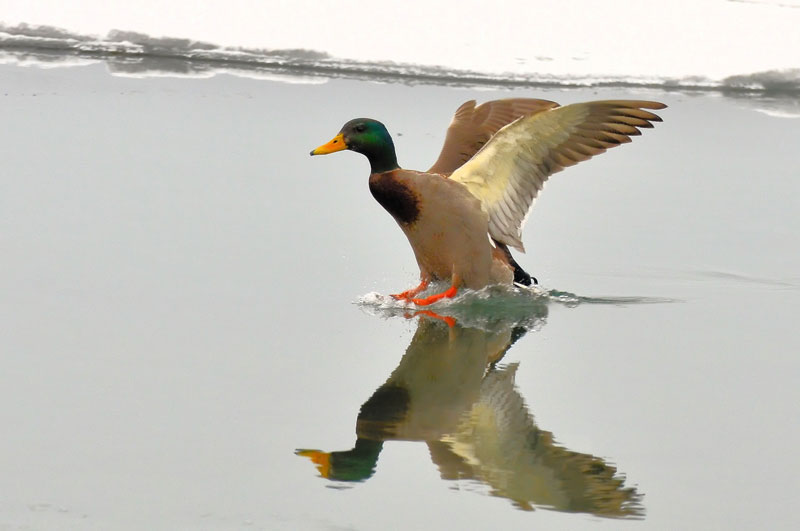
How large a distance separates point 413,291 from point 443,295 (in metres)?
0.15

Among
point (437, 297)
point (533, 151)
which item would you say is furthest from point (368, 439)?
point (533, 151)

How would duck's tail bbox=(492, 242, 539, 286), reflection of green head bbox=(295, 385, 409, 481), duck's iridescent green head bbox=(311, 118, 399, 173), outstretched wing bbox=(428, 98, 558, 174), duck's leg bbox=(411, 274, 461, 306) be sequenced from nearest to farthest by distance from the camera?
1. reflection of green head bbox=(295, 385, 409, 481)
2. duck's leg bbox=(411, 274, 461, 306)
3. duck's iridescent green head bbox=(311, 118, 399, 173)
4. duck's tail bbox=(492, 242, 539, 286)
5. outstretched wing bbox=(428, 98, 558, 174)

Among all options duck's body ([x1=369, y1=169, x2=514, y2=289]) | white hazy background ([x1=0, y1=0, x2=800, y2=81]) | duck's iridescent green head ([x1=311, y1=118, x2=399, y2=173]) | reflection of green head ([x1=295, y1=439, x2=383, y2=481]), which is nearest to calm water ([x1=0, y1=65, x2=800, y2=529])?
reflection of green head ([x1=295, y1=439, x2=383, y2=481])

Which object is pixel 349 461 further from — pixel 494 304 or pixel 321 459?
pixel 494 304

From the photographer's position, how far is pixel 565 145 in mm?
6207

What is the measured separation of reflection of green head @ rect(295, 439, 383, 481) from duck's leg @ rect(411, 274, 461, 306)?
2.05 meters

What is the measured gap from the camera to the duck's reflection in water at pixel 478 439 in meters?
3.70

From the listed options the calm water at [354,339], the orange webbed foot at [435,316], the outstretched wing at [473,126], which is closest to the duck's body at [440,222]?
the calm water at [354,339]

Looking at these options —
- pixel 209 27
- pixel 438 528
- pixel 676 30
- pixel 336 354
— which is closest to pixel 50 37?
pixel 209 27

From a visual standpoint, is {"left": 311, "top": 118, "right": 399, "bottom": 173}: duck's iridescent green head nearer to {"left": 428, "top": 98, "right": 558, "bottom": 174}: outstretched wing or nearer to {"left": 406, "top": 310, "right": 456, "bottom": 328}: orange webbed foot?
{"left": 428, "top": 98, "right": 558, "bottom": 174}: outstretched wing

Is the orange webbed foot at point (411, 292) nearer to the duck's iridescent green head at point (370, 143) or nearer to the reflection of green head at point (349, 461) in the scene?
the duck's iridescent green head at point (370, 143)

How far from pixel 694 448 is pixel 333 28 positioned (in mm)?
8000

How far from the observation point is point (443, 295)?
6121mm

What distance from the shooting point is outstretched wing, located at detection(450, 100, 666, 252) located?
6.03 metres
